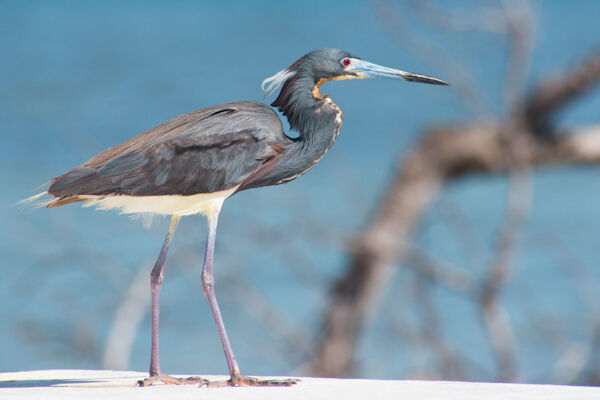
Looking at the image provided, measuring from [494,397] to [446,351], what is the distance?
451 centimetres

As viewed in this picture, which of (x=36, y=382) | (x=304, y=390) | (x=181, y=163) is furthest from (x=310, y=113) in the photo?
(x=36, y=382)

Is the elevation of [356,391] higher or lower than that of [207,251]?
lower

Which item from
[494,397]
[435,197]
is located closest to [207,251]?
[494,397]

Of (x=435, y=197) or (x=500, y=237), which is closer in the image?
(x=500, y=237)

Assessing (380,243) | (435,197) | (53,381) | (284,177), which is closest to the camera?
(284,177)

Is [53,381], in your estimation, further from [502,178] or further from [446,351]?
[502,178]

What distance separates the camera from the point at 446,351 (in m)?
7.69

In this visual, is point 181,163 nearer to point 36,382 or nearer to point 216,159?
point 216,159

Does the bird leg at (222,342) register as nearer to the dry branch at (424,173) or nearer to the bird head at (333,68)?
the bird head at (333,68)

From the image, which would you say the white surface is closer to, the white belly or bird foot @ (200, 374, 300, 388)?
bird foot @ (200, 374, 300, 388)

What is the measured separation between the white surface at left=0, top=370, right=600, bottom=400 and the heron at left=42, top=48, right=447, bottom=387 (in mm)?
169

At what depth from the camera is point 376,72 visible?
370 centimetres

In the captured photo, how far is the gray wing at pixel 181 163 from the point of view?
3396 mm

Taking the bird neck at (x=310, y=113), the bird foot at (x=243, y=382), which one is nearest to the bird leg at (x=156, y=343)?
the bird foot at (x=243, y=382)
